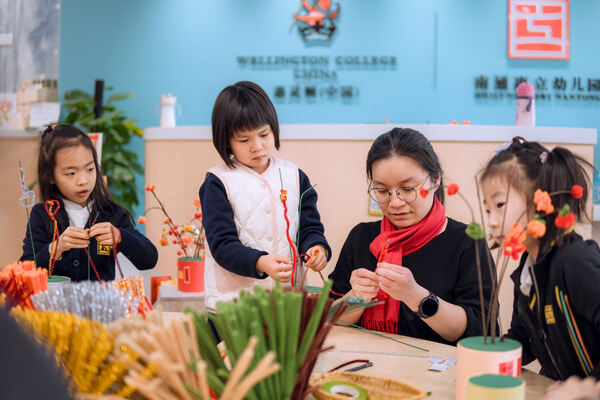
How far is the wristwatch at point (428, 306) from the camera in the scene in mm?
1364

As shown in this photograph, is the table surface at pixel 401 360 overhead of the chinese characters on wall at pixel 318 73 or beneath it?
beneath

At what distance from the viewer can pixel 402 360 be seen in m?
1.21

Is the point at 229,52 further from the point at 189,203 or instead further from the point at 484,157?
the point at 484,157

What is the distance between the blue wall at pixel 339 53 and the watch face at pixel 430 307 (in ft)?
13.3

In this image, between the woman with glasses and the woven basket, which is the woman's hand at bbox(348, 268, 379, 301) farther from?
the woven basket

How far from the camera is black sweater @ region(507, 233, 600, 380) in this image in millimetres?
1028

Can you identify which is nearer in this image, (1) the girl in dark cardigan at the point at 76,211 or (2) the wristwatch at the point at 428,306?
(2) the wristwatch at the point at 428,306

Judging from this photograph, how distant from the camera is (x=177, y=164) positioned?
10.7 ft

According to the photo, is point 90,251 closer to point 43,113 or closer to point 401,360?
point 401,360

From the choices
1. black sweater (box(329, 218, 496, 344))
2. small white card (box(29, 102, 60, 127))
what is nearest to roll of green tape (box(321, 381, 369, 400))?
black sweater (box(329, 218, 496, 344))

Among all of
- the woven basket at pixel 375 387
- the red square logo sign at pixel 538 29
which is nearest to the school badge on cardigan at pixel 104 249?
the woven basket at pixel 375 387

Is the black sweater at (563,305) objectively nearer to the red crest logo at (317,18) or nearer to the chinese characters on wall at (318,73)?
the chinese characters on wall at (318,73)

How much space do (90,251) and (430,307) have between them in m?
1.30

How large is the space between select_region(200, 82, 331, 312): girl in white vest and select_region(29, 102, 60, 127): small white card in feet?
10.7
